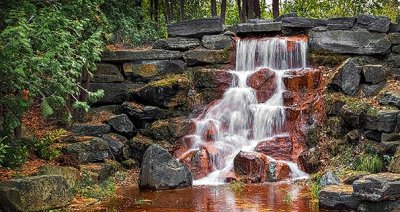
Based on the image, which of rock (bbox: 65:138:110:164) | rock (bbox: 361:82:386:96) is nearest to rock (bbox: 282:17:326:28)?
rock (bbox: 361:82:386:96)

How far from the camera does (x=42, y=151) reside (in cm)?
1336

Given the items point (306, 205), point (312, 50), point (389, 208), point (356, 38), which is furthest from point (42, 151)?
point (356, 38)

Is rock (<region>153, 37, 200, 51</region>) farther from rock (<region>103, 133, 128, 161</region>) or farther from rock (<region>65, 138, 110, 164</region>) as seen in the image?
rock (<region>65, 138, 110, 164</region>)

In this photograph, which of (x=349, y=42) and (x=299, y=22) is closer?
(x=349, y=42)

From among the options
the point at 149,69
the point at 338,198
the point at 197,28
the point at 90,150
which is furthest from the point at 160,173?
the point at 197,28

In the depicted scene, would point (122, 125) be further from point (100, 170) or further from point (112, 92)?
point (100, 170)

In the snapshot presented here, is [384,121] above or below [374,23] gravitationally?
below

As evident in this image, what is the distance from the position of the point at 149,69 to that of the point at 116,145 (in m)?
4.01

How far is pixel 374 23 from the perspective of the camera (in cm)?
1752

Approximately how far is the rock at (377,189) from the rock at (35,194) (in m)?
5.31

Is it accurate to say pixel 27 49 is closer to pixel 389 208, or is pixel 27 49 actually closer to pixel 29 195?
pixel 29 195

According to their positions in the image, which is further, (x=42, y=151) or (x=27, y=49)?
(x=42, y=151)

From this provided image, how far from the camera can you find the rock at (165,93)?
16.9m

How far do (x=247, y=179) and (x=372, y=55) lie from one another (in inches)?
280
